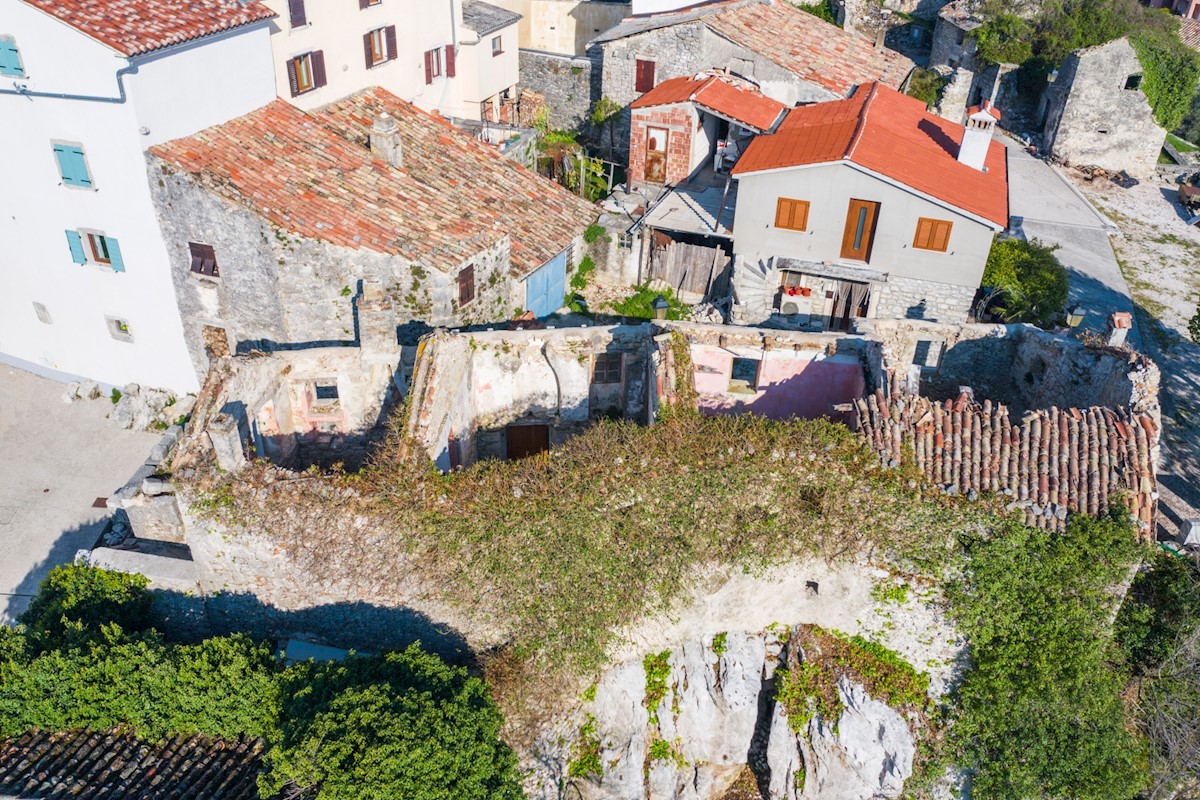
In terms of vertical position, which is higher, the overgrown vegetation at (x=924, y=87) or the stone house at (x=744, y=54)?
the stone house at (x=744, y=54)

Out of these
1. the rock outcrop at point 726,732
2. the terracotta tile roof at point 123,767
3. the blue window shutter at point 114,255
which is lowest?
the rock outcrop at point 726,732

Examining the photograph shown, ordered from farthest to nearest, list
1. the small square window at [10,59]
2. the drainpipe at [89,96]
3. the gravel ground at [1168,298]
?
the gravel ground at [1168,298] → the small square window at [10,59] → the drainpipe at [89,96]

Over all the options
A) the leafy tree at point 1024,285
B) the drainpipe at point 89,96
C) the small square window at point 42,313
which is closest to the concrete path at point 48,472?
the small square window at point 42,313

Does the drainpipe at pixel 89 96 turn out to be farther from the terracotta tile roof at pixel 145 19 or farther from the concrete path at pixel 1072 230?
the concrete path at pixel 1072 230

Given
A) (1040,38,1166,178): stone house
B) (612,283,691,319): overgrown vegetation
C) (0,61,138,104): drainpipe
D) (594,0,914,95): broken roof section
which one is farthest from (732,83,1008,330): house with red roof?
(0,61,138,104): drainpipe

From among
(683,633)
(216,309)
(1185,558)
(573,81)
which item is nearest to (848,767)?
(683,633)

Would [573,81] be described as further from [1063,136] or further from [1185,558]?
[1185,558]

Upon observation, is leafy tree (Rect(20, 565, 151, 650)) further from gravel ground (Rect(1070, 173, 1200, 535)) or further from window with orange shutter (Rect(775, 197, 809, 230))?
gravel ground (Rect(1070, 173, 1200, 535))
